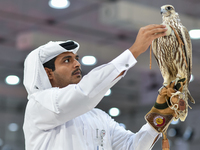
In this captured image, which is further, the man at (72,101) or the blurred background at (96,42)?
the blurred background at (96,42)

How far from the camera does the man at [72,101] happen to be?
5.64 feet

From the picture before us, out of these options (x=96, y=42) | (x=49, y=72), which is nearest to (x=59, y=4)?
(x=96, y=42)

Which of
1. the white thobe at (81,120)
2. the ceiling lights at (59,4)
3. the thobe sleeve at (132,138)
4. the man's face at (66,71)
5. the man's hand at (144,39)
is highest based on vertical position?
the ceiling lights at (59,4)

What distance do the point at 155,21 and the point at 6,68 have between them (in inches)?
105

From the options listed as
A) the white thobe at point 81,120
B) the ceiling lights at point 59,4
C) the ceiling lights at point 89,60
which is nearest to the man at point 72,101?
the white thobe at point 81,120

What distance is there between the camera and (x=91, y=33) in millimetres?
5180

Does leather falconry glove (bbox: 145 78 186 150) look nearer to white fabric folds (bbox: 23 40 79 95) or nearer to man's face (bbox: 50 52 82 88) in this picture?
man's face (bbox: 50 52 82 88)

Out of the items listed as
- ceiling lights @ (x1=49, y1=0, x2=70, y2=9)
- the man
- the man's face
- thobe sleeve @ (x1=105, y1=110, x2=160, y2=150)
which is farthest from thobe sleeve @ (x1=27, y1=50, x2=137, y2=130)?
ceiling lights @ (x1=49, y1=0, x2=70, y2=9)

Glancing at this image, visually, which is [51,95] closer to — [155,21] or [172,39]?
[172,39]

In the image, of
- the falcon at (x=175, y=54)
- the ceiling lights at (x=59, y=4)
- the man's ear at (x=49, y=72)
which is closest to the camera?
the falcon at (x=175, y=54)

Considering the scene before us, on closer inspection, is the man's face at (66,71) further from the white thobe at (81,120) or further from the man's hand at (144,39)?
the man's hand at (144,39)

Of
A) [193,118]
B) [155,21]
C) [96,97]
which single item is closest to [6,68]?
[155,21]

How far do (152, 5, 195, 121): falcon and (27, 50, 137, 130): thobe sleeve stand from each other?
26 cm

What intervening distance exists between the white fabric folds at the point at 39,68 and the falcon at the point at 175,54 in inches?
22.5
